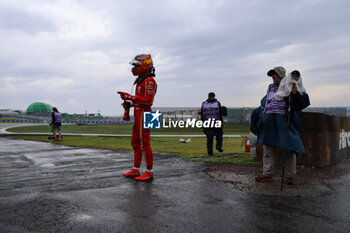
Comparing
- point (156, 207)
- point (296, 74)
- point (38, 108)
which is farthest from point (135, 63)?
point (38, 108)

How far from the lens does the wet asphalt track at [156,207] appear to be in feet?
8.49

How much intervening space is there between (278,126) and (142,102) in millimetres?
2283

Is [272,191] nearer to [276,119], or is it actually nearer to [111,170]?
[276,119]

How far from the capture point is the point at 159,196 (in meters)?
3.59

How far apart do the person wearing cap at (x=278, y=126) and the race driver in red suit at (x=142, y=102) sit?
1.92 m

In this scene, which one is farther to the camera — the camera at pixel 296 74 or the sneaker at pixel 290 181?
the sneaker at pixel 290 181

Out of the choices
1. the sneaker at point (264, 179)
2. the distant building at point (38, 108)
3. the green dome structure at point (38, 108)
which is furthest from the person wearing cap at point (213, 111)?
the green dome structure at point (38, 108)

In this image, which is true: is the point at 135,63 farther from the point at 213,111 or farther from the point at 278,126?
the point at 213,111

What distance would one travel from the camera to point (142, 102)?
4.78 meters

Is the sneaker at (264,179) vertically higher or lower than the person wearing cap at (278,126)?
lower

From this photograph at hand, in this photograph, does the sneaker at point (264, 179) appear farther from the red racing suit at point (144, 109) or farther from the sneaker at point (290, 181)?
the red racing suit at point (144, 109)

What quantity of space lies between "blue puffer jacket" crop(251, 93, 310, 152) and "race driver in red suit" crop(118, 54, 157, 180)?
195 cm

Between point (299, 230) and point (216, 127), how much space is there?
255 inches

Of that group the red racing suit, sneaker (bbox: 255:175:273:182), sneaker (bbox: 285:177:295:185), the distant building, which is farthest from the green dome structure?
sneaker (bbox: 285:177:295:185)
